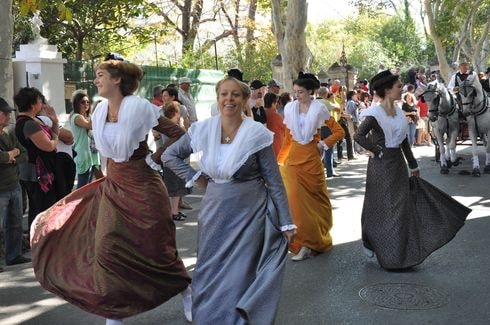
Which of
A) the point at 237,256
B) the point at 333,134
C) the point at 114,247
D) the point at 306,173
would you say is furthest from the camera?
the point at 333,134

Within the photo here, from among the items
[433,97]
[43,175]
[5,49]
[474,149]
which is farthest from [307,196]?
[474,149]

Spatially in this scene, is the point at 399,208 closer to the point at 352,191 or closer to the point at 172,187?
the point at 172,187

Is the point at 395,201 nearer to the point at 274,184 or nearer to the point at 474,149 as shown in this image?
the point at 274,184

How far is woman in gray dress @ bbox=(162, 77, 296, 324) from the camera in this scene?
3914 mm

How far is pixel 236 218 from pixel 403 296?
221 cm

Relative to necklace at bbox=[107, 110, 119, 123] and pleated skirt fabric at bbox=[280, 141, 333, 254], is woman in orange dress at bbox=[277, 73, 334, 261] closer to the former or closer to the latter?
pleated skirt fabric at bbox=[280, 141, 333, 254]

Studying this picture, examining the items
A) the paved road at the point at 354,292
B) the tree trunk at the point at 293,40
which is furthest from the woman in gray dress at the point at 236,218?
the tree trunk at the point at 293,40

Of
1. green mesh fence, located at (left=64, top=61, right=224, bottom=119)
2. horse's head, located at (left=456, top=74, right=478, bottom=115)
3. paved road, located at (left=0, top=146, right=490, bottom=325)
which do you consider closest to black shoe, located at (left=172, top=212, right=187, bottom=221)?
paved road, located at (left=0, top=146, right=490, bottom=325)

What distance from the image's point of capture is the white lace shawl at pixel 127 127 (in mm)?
4582

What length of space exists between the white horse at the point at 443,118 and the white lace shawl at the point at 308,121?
269 inches

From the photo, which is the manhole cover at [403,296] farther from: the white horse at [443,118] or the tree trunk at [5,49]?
the white horse at [443,118]

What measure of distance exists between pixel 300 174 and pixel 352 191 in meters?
4.97

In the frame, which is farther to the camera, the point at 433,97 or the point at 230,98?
the point at 433,97

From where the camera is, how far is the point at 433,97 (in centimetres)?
1309
